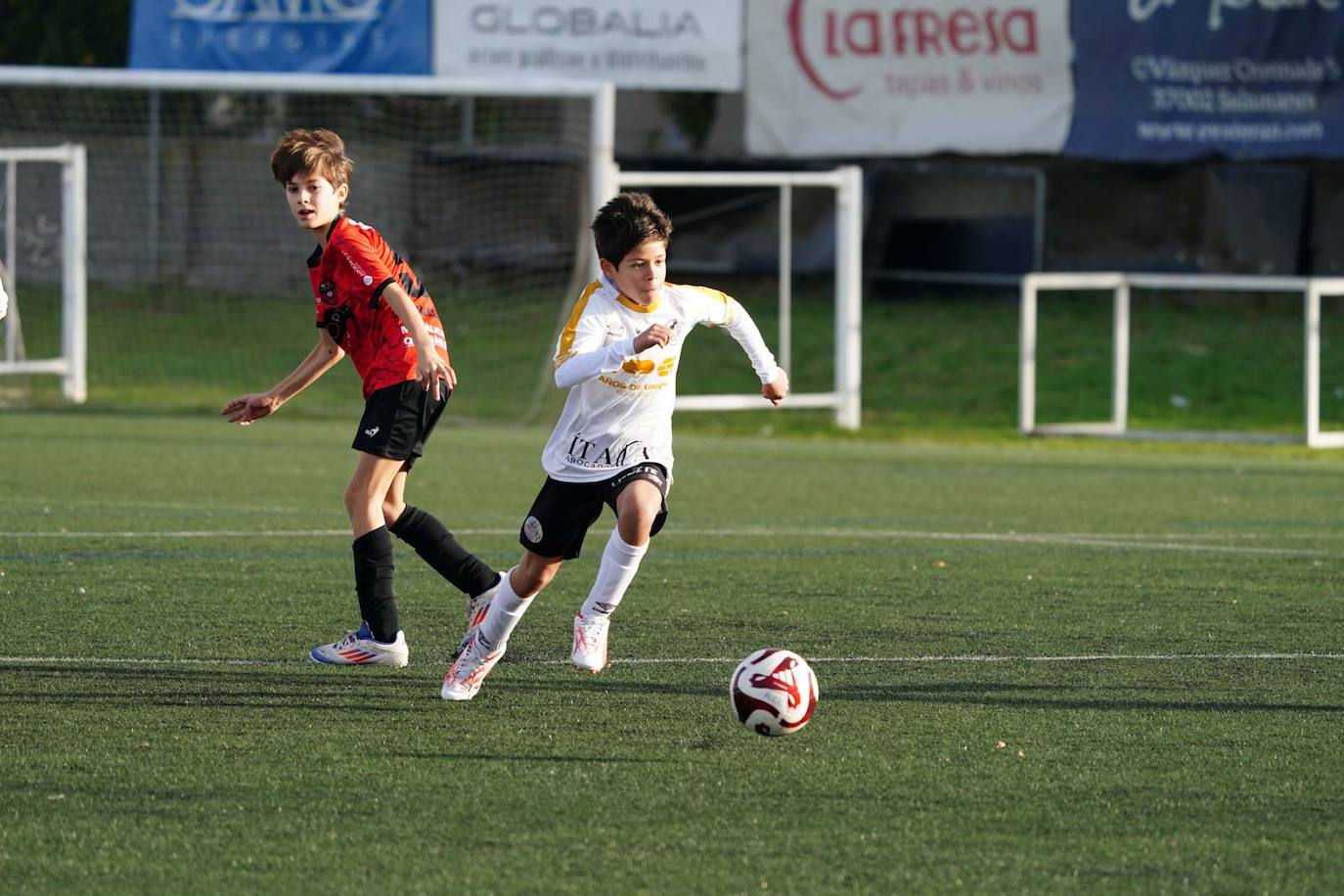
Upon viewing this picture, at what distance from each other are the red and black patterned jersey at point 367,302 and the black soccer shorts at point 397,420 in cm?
4

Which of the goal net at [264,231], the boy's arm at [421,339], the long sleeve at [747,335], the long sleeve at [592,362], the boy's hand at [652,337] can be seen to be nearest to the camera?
the boy's hand at [652,337]

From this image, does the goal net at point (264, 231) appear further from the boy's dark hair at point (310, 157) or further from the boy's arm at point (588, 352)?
the boy's arm at point (588, 352)

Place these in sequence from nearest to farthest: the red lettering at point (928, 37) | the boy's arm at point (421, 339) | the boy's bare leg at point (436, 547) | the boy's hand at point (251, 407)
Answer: the boy's arm at point (421, 339) < the boy's hand at point (251, 407) < the boy's bare leg at point (436, 547) < the red lettering at point (928, 37)

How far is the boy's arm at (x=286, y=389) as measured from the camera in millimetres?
6547

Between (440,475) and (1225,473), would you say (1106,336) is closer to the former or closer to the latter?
(1225,473)

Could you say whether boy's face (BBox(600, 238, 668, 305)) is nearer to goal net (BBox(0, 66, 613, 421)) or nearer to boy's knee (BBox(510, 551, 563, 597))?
boy's knee (BBox(510, 551, 563, 597))

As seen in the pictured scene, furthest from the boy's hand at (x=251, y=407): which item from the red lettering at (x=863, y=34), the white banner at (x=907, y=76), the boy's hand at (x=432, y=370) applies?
the red lettering at (x=863, y=34)

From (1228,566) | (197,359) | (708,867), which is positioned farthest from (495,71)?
(708,867)

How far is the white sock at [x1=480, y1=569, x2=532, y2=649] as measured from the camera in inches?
233

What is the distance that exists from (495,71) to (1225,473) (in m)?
8.23

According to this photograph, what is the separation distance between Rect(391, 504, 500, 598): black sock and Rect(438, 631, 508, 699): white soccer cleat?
2.41ft

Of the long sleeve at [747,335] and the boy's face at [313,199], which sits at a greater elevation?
the boy's face at [313,199]

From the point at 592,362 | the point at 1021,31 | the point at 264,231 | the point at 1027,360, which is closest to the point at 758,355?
the point at 592,362

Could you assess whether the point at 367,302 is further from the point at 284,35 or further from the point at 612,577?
the point at 284,35
